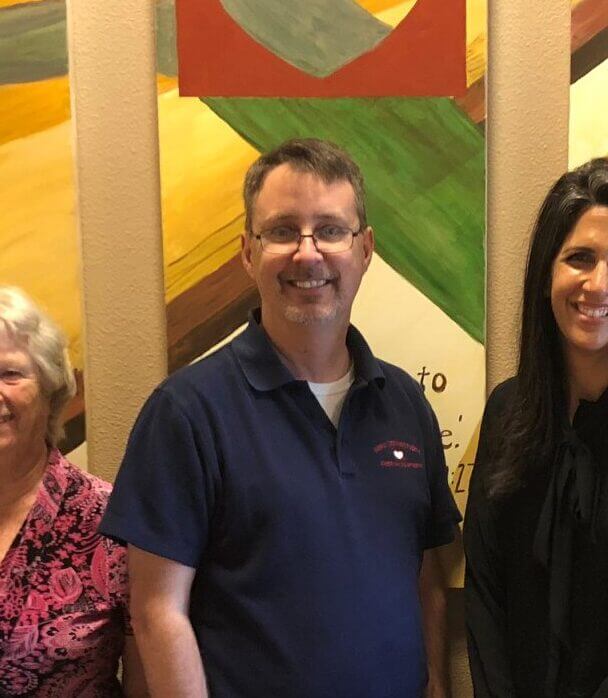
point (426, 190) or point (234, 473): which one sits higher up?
point (426, 190)

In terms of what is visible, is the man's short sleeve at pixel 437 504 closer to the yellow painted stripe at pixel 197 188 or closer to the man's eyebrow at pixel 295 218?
the man's eyebrow at pixel 295 218

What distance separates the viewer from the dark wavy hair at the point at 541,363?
1243mm

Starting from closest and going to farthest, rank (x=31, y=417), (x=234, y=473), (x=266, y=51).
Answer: (x=234, y=473) → (x=31, y=417) → (x=266, y=51)

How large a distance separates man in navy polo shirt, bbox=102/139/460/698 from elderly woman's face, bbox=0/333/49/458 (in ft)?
1.05

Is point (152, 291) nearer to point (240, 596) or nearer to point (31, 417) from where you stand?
point (31, 417)

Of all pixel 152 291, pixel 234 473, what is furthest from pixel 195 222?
pixel 234 473

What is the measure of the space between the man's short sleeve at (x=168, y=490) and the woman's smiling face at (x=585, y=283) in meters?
0.62

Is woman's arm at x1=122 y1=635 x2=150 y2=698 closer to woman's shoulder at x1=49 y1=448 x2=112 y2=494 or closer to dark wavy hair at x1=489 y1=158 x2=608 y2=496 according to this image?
woman's shoulder at x1=49 y1=448 x2=112 y2=494

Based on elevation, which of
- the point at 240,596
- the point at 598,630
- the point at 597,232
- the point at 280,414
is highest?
the point at 597,232

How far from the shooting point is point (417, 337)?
5.23 feet

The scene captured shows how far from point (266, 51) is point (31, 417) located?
87 cm

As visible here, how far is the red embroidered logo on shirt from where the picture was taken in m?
1.29

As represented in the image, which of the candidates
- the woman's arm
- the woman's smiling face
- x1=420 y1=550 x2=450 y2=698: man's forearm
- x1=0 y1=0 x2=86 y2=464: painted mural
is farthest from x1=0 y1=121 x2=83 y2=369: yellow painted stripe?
the woman's smiling face

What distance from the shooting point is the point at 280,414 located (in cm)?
122
